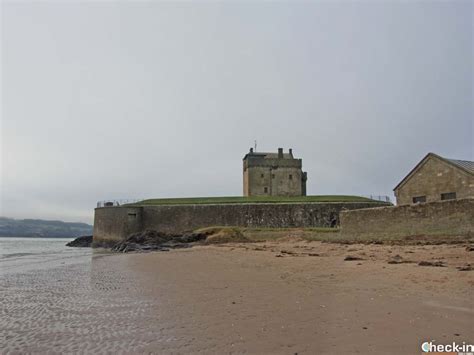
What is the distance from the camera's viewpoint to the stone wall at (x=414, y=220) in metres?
13.0

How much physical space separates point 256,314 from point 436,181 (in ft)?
56.6

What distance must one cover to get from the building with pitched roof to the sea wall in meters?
15.5

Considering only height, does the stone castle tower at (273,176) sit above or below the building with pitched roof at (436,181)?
above

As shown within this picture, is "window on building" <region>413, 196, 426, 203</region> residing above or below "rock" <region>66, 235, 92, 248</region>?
above

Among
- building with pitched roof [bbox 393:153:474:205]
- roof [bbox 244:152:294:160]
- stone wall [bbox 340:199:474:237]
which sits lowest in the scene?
stone wall [bbox 340:199:474:237]

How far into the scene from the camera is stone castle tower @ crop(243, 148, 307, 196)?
5650 cm

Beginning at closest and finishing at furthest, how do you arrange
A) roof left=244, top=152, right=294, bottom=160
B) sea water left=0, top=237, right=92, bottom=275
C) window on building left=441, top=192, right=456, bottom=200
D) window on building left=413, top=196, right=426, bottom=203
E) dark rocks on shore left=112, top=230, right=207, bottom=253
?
sea water left=0, top=237, right=92, bottom=275, window on building left=441, top=192, right=456, bottom=200, window on building left=413, top=196, right=426, bottom=203, dark rocks on shore left=112, top=230, right=207, bottom=253, roof left=244, top=152, right=294, bottom=160

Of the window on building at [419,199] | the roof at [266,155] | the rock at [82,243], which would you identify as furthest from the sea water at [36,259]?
the roof at [266,155]

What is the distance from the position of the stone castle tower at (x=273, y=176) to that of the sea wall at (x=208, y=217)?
17426mm

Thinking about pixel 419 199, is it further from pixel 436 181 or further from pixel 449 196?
pixel 449 196

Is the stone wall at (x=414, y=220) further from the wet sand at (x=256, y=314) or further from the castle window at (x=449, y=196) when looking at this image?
the wet sand at (x=256, y=314)

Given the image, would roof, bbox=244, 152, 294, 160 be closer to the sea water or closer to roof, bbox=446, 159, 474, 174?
the sea water

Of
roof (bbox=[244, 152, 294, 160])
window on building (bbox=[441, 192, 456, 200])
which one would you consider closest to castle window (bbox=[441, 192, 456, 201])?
window on building (bbox=[441, 192, 456, 200])

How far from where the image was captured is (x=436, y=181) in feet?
62.3
